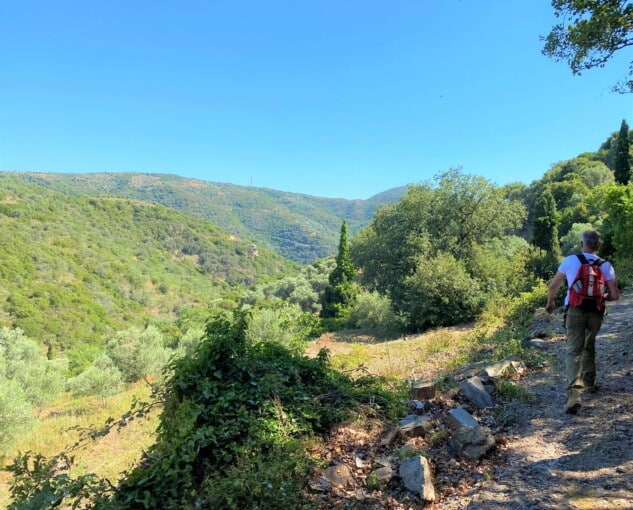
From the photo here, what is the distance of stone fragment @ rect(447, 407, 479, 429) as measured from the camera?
403cm

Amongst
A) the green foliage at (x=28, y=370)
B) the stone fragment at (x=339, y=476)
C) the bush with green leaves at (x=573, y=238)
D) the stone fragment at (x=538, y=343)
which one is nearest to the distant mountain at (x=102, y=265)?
the green foliage at (x=28, y=370)

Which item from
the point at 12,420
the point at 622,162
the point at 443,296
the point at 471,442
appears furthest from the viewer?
the point at 622,162

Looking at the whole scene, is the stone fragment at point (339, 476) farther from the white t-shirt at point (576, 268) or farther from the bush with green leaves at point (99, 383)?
the bush with green leaves at point (99, 383)

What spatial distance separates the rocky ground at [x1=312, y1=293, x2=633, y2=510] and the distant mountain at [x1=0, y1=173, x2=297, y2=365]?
164ft

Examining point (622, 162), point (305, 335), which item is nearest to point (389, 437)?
point (305, 335)

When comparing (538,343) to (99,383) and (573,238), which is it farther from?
(573,238)

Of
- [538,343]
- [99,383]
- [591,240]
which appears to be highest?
[591,240]

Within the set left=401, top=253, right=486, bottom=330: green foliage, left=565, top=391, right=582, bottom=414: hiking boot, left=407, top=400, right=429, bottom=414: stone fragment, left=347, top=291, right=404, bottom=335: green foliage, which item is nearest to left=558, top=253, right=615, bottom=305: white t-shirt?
left=565, top=391, right=582, bottom=414: hiking boot

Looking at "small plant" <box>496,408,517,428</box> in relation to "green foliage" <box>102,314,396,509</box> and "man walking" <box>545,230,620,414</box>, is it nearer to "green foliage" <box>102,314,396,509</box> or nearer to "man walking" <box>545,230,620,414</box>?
"man walking" <box>545,230,620,414</box>

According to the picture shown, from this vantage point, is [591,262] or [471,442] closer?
[471,442]

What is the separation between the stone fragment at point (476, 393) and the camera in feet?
15.5

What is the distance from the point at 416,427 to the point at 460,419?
497mm

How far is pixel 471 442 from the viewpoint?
3693mm

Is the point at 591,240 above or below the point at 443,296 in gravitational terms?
above
